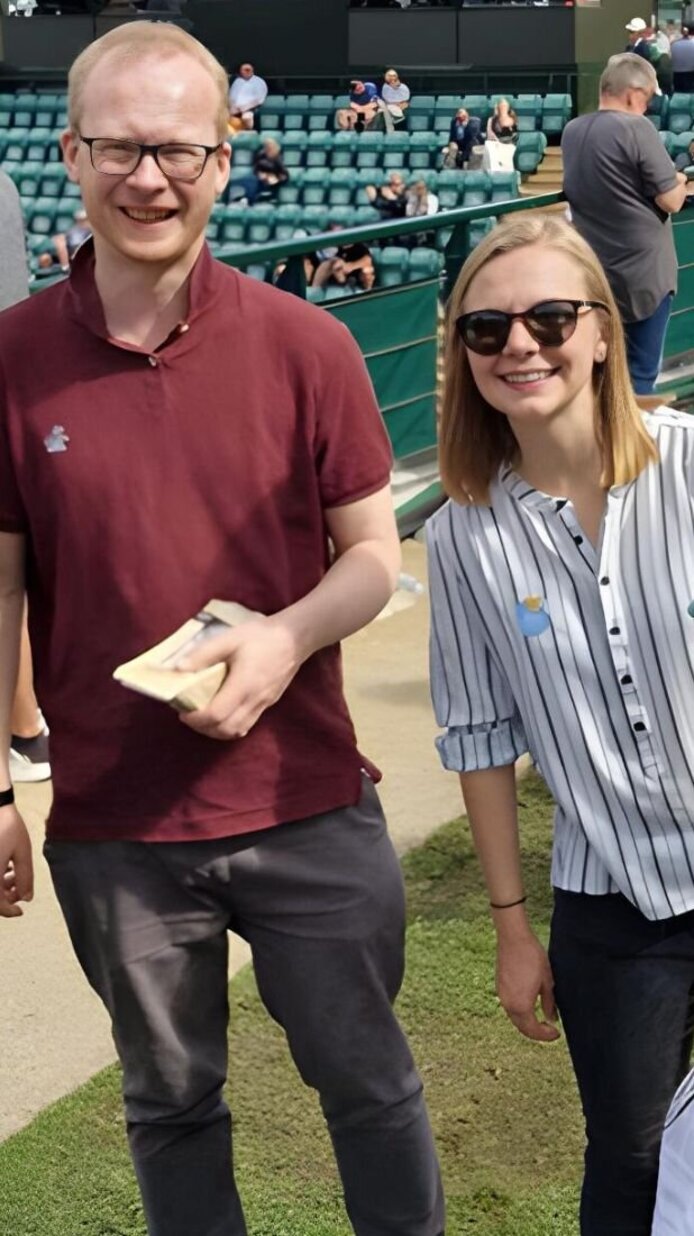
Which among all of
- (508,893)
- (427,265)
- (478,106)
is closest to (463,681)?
(508,893)

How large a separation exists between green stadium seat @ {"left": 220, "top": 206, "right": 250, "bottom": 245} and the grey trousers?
63.7ft

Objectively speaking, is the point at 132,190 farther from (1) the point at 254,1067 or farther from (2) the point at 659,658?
(1) the point at 254,1067

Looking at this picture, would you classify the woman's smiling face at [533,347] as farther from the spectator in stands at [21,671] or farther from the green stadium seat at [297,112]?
the green stadium seat at [297,112]

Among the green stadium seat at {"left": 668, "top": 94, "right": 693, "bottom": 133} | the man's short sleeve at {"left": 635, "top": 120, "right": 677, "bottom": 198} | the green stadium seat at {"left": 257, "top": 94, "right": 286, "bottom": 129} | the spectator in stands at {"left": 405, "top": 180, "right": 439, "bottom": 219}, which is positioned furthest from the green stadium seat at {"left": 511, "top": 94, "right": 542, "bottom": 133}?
the man's short sleeve at {"left": 635, "top": 120, "right": 677, "bottom": 198}

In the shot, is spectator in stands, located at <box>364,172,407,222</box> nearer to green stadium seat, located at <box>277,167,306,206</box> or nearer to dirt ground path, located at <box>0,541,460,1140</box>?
green stadium seat, located at <box>277,167,306,206</box>

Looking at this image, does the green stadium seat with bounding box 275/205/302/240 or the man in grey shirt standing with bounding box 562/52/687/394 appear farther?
the green stadium seat with bounding box 275/205/302/240

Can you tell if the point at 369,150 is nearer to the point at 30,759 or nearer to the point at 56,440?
the point at 30,759

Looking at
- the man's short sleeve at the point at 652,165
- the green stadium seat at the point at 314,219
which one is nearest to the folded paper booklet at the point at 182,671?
the man's short sleeve at the point at 652,165

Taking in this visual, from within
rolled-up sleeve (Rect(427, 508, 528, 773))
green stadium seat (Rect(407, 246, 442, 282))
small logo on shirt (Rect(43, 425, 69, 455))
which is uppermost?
small logo on shirt (Rect(43, 425, 69, 455))

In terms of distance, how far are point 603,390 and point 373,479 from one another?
0.33m

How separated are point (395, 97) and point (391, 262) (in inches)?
549

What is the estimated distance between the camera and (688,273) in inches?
365

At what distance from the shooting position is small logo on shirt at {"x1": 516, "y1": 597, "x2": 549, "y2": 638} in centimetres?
209

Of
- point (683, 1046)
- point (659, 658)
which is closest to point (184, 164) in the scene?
point (659, 658)
